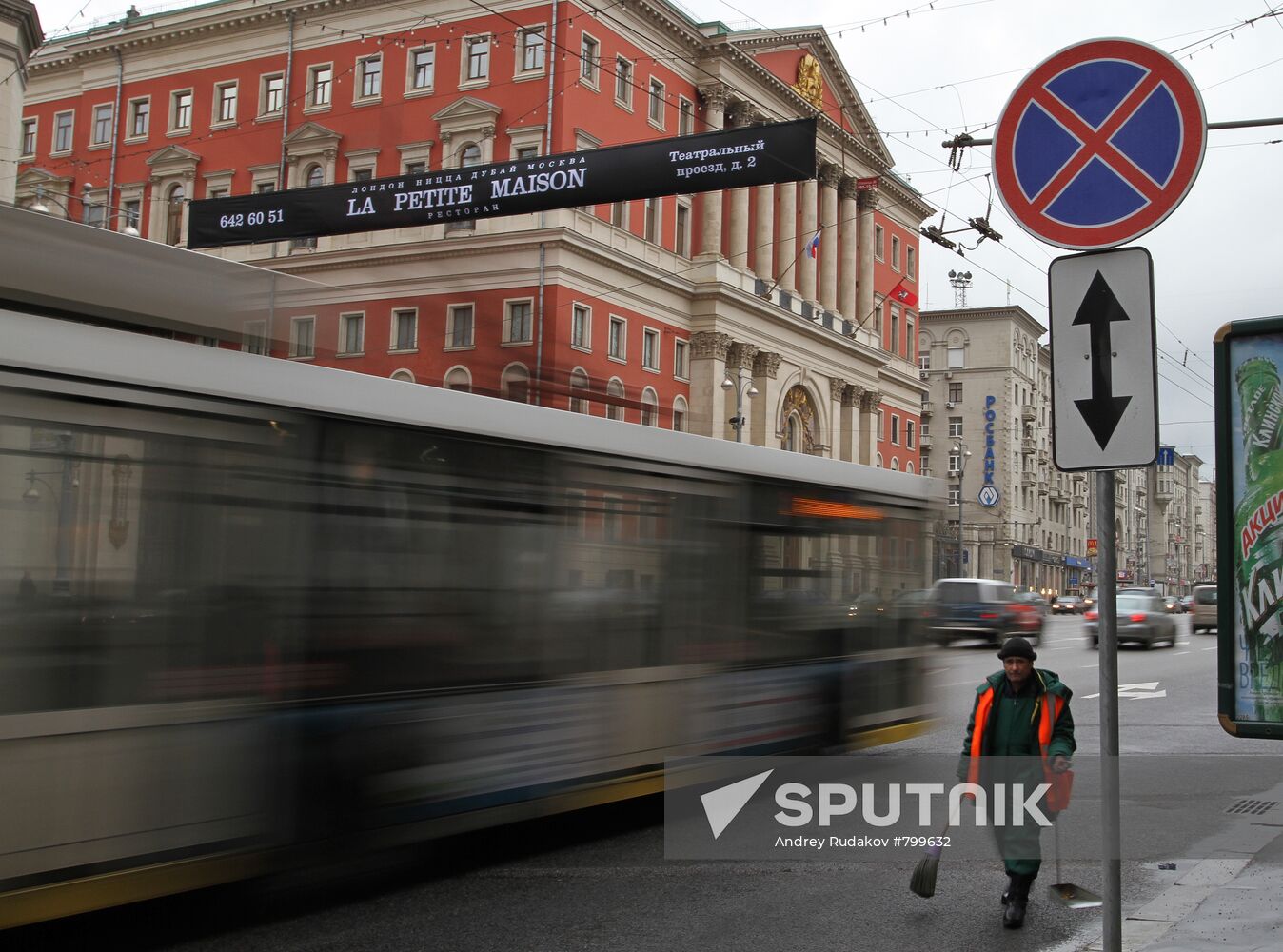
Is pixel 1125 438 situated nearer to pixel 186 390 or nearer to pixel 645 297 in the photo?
pixel 186 390

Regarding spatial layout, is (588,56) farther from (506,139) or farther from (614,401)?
A: (614,401)

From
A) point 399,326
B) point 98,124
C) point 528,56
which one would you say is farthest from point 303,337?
point 98,124

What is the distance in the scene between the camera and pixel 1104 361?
3.99 meters

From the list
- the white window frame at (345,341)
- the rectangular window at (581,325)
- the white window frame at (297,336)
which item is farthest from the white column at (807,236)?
the white window frame at (297,336)

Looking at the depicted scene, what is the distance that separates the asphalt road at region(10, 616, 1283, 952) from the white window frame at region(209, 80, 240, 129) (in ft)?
144

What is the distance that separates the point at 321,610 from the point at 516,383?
2.12 meters

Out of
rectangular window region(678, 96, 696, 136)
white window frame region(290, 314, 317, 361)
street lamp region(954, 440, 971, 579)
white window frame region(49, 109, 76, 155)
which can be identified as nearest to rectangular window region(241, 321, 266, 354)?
white window frame region(290, 314, 317, 361)

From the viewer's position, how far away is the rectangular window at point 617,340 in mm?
47062

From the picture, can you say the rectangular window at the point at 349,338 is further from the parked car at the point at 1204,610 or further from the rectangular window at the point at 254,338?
the parked car at the point at 1204,610

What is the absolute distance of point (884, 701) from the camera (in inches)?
443

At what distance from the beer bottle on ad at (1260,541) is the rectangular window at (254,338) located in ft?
14.1

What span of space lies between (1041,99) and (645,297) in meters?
44.8

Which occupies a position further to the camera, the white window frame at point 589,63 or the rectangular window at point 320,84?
the rectangular window at point 320,84

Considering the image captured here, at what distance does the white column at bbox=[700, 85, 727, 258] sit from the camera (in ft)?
168
